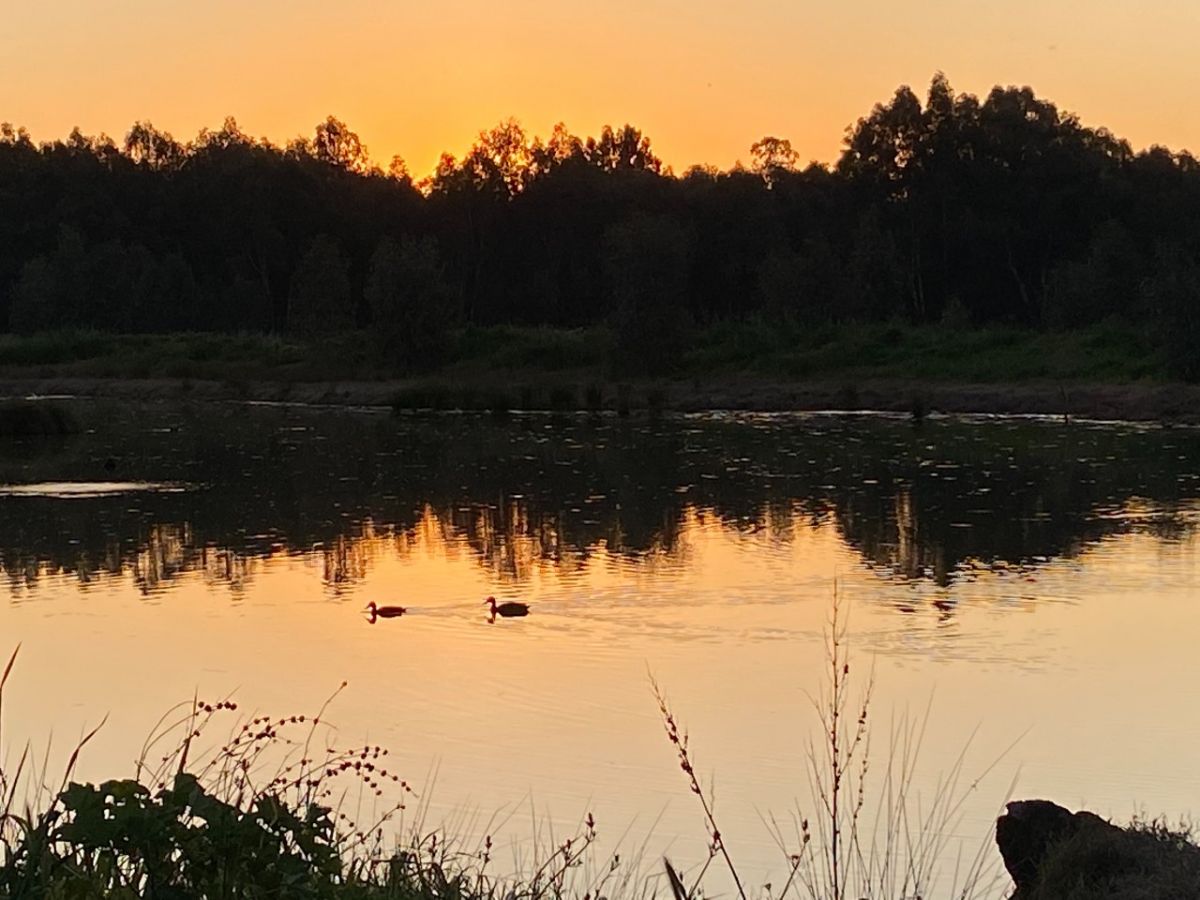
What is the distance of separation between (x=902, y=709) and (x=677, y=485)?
13250 millimetres

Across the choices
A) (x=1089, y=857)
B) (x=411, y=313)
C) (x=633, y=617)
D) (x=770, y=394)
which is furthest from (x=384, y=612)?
(x=411, y=313)

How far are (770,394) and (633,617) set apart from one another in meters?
27.5

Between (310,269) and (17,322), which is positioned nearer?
(310,269)

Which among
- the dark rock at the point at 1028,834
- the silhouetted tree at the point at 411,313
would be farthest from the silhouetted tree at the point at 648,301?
the dark rock at the point at 1028,834

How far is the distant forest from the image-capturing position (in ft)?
158

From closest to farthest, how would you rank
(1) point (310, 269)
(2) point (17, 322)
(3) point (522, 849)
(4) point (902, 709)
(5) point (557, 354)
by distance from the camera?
(3) point (522, 849)
(4) point (902, 709)
(5) point (557, 354)
(1) point (310, 269)
(2) point (17, 322)

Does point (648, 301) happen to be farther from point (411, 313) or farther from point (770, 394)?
point (411, 313)

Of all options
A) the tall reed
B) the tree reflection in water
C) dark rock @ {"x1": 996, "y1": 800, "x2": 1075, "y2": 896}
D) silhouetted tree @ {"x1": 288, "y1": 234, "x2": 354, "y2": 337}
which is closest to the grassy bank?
silhouetted tree @ {"x1": 288, "y1": 234, "x2": 354, "y2": 337}

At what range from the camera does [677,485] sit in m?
23.2

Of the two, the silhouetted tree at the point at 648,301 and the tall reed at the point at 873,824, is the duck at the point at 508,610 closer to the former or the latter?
the tall reed at the point at 873,824

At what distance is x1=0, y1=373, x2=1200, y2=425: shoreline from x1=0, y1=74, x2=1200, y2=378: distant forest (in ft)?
8.09

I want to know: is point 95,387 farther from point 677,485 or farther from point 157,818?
point 157,818

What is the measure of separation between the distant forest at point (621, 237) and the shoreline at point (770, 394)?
247cm

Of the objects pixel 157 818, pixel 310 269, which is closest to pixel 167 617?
pixel 157 818
